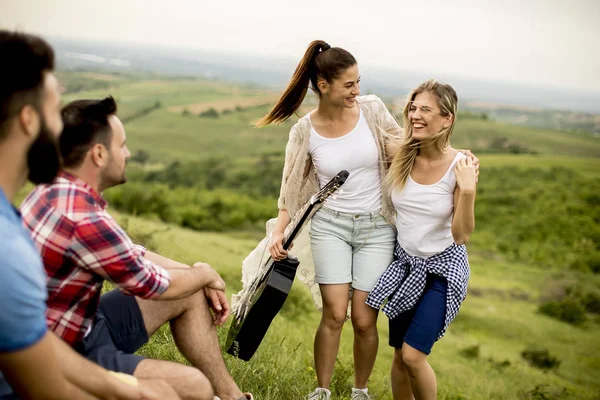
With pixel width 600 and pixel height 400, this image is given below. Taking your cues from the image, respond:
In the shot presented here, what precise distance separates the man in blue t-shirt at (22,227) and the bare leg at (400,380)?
281cm

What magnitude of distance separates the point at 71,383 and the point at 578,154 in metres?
52.5

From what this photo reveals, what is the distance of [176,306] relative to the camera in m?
3.71

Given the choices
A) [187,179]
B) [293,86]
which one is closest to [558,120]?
[187,179]

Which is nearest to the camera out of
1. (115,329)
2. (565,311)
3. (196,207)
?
(115,329)

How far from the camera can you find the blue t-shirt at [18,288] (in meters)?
2.17

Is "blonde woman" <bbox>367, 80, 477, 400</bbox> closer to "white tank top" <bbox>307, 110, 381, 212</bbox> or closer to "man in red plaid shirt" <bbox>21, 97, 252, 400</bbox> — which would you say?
"white tank top" <bbox>307, 110, 381, 212</bbox>

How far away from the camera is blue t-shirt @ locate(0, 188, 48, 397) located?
2.17 meters

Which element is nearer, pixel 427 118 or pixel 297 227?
pixel 427 118

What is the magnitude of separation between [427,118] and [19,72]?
295cm

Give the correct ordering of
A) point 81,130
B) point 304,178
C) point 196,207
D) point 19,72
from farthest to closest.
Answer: point 196,207, point 304,178, point 81,130, point 19,72

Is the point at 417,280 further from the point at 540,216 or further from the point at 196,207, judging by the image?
the point at 540,216

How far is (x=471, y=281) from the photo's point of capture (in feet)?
81.9

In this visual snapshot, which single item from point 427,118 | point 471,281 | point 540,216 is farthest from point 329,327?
point 540,216

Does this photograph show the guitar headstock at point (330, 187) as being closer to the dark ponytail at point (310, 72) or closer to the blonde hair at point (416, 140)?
the blonde hair at point (416, 140)
